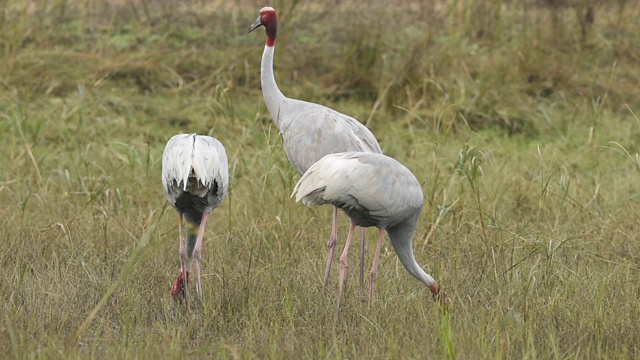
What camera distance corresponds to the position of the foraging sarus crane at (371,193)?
4438 millimetres

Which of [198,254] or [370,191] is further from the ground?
[370,191]

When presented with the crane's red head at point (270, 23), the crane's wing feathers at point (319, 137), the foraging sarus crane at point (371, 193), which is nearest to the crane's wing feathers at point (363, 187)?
the foraging sarus crane at point (371, 193)

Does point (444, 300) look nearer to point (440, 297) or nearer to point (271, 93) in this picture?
point (440, 297)

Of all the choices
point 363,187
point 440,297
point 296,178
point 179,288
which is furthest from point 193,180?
point 296,178

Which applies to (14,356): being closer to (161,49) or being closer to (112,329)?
(112,329)

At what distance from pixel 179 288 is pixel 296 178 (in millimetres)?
1891

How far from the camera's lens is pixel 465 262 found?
5.36m

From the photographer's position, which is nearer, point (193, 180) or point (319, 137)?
point (193, 180)

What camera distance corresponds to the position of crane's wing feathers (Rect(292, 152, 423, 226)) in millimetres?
4434

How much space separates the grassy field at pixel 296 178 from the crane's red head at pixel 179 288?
74mm

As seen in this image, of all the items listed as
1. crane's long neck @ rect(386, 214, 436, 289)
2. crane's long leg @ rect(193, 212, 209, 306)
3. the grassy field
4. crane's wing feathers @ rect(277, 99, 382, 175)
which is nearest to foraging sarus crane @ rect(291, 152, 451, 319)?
crane's long neck @ rect(386, 214, 436, 289)

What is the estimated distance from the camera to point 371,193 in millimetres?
4520

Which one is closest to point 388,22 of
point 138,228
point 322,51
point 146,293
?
point 322,51

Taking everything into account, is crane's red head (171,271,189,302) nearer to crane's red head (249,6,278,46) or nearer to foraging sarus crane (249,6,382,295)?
foraging sarus crane (249,6,382,295)
